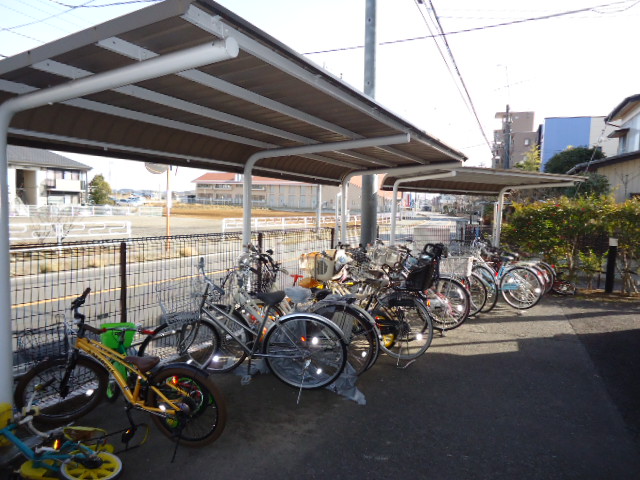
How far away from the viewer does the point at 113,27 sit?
2.23 m

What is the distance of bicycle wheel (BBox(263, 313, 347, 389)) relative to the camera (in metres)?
3.72

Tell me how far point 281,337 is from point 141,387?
1293 millimetres

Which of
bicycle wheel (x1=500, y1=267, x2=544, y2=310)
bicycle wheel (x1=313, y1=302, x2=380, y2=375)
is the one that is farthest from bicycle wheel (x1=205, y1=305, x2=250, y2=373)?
bicycle wheel (x1=500, y1=267, x2=544, y2=310)

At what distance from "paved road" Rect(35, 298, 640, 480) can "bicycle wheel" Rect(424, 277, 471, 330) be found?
23.4 inches

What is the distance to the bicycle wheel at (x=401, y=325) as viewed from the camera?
4555 millimetres

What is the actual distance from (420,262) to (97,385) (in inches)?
152

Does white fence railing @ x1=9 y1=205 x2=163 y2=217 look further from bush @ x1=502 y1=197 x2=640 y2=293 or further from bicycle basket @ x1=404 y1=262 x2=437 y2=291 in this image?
bush @ x1=502 y1=197 x2=640 y2=293

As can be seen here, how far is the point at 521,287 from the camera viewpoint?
22.5 feet

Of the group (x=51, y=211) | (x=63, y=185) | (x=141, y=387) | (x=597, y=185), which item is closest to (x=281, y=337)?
(x=141, y=387)

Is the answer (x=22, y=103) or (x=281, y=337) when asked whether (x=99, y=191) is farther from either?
(x=281, y=337)

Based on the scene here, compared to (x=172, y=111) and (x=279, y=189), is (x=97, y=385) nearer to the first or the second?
(x=172, y=111)

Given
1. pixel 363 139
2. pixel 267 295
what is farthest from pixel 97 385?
pixel 363 139

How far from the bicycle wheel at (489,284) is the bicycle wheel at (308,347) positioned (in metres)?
3.72

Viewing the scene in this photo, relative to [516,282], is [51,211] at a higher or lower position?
higher
